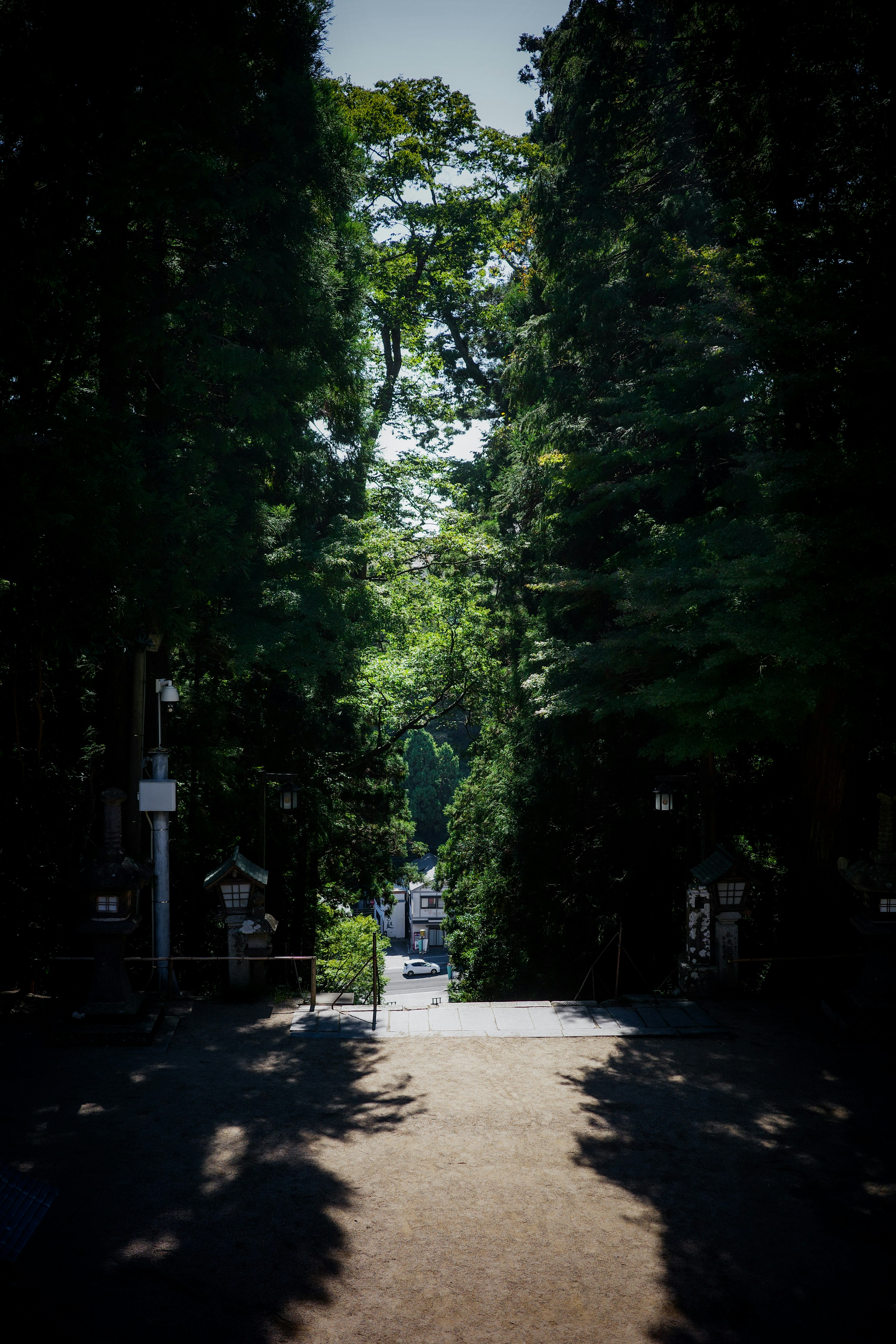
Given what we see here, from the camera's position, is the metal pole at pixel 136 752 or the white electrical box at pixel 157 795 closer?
the white electrical box at pixel 157 795

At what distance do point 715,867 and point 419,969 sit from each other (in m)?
32.5

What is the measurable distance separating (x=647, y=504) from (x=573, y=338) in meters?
2.85

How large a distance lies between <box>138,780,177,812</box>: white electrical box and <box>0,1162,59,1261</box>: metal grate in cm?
529

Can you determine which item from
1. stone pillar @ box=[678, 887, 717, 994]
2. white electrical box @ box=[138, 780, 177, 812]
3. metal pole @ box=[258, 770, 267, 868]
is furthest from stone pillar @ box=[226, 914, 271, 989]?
stone pillar @ box=[678, 887, 717, 994]

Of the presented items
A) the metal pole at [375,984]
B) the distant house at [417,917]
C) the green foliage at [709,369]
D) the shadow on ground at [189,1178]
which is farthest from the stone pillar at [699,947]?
the distant house at [417,917]

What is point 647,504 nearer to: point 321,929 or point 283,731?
point 283,731

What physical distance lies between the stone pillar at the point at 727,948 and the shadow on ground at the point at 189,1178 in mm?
4265

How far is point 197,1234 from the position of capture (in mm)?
5332

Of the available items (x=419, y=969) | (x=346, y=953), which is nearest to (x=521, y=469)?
(x=346, y=953)

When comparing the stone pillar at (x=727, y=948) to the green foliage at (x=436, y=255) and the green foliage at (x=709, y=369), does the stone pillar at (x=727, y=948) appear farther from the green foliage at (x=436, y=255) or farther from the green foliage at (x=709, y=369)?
the green foliage at (x=436, y=255)

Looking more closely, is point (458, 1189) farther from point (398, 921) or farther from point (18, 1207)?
point (398, 921)

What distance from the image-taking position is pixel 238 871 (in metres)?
10.3

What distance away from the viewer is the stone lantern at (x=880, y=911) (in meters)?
8.85

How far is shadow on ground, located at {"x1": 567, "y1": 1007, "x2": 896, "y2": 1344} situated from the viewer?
4.71 m
